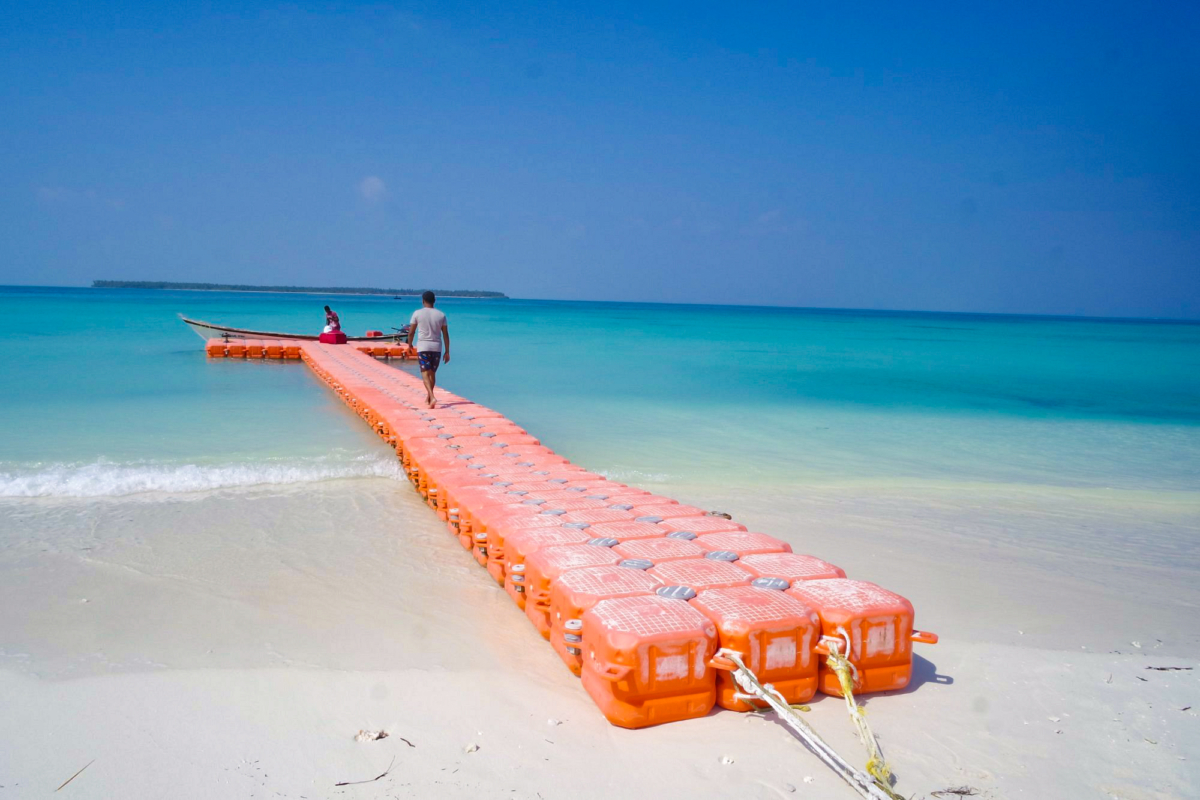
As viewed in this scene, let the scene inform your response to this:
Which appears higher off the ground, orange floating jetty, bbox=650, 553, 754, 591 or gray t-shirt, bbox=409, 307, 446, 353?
gray t-shirt, bbox=409, 307, 446, 353

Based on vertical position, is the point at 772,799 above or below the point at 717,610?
below

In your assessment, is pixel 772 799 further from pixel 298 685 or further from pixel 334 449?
pixel 334 449

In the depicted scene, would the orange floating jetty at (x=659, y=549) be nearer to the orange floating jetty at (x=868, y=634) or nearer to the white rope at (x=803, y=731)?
the orange floating jetty at (x=868, y=634)

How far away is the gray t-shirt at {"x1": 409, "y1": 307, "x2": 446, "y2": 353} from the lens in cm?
1072

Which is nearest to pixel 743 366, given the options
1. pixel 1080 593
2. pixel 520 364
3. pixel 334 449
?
pixel 520 364

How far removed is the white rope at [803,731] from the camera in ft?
10.1

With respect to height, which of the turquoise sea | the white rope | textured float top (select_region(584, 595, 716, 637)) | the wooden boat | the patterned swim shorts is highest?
the patterned swim shorts

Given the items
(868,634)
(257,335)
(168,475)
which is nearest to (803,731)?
(868,634)

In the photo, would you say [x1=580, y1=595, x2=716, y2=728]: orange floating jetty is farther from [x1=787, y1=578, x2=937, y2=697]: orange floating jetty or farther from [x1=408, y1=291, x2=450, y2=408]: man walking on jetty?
[x1=408, y1=291, x2=450, y2=408]: man walking on jetty

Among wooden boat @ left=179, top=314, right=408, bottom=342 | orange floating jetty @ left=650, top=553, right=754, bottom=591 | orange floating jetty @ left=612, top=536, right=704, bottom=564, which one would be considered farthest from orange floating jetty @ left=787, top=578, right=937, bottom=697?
wooden boat @ left=179, top=314, right=408, bottom=342

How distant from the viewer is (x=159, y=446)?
416 inches

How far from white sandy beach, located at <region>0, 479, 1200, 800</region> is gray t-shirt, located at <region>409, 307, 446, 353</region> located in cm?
410

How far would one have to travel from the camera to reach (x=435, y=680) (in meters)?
4.18

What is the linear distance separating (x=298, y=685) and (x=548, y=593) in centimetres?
142
